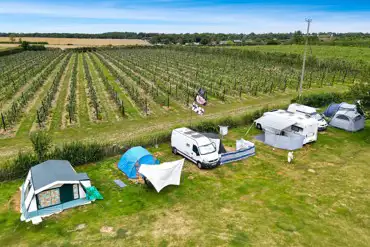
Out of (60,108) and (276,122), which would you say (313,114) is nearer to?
(276,122)

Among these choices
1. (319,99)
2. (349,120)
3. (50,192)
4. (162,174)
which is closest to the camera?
(50,192)

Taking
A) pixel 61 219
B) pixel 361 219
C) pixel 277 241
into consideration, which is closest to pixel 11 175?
pixel 61 219

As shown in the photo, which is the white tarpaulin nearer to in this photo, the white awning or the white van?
the white van

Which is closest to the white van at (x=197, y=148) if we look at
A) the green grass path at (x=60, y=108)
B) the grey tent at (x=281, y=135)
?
the grey tent at (x=281, y=135)

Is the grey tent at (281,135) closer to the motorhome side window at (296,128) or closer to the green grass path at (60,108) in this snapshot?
the motorhome side window at (296,128)

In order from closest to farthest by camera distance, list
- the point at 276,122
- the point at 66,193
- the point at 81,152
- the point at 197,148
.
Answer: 1. the point at 66,193
2. the point at 81,152
3. the point at 197,148
4. the point at 276,122

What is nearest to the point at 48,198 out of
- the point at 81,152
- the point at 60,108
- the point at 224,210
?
the point at 81,152

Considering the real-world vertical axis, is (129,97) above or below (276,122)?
below

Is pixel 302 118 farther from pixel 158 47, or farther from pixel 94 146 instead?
pixel 158 47
